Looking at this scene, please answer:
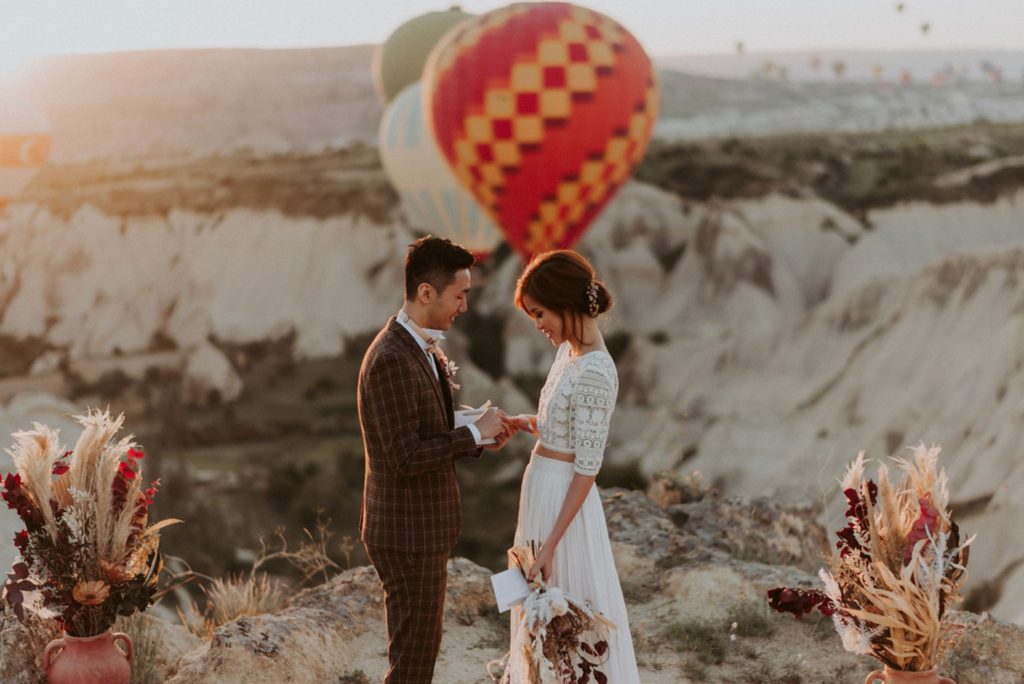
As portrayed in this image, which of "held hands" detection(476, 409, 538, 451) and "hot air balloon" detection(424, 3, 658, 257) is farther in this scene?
"hot air balloon" detection(424, 3, 658, 257)

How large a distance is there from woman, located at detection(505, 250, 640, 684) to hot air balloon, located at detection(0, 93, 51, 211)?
1603 centimetres

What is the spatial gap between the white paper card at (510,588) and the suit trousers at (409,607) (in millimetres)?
181

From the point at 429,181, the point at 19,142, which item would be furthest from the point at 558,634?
the point at 19,142

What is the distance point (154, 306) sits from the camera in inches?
1264

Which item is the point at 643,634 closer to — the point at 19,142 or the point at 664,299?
the point at 19,142

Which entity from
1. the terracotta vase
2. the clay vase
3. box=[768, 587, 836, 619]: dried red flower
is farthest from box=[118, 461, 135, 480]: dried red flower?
the clay vase

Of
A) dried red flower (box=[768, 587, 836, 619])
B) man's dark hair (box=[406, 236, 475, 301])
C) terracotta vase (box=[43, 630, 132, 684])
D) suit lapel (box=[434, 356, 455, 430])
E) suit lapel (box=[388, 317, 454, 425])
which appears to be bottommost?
terracotta vase (box=[43, 630, 132, 684])

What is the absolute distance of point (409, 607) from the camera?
3512 millimetres

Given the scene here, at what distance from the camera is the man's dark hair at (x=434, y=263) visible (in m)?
3.46

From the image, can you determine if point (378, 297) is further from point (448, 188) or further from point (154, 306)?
point (448, 188)

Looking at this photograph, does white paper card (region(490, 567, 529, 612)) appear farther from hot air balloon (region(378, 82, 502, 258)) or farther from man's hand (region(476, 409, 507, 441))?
hot air balloon (region(378, 82, 502, 258))

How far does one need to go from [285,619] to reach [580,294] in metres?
2.36

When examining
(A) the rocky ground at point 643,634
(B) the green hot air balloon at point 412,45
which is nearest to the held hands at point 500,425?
(A) the rocky ground at point 643,634

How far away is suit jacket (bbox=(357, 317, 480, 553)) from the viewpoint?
3.43 metres
